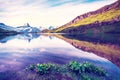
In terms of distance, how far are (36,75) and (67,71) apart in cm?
331

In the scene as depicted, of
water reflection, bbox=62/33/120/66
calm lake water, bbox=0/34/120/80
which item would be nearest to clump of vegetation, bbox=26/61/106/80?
calm lake water, bbox=0/34/120/80

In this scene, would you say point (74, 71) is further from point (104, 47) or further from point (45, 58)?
point (104, 47)

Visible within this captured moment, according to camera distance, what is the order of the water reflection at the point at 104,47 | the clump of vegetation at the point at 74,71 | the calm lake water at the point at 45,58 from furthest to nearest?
the water reflection at the point at 104,47 → the calm lake water at the point at 45,58 → the clump of vegetation at the point at 74,71

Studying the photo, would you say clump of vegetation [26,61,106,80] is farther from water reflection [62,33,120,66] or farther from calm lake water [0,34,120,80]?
water reflection [62,33,120,66]

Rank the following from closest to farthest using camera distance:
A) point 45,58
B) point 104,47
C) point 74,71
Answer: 1. point 74,71
2. point 45,58
3. point 104,47

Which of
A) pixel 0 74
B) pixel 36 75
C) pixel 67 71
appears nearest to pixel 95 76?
pixel 67 71

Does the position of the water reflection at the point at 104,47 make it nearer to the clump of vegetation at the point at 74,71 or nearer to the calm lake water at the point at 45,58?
the calm lake water at the point at 45,58

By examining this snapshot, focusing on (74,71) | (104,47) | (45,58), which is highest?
(74,71)

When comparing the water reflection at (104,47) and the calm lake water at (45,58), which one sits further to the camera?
the water reflection at (104,47)

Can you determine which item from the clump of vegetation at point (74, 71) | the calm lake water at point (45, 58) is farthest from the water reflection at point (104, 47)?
the clump of vegetation at point (74, 71)

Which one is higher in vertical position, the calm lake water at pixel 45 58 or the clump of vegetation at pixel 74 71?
the clump of vegetation at pixel 74 71

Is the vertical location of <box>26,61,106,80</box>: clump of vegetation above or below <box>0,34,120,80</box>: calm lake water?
above

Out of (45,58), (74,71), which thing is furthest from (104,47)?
(74,71)

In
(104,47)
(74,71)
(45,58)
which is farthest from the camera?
(104,47)
